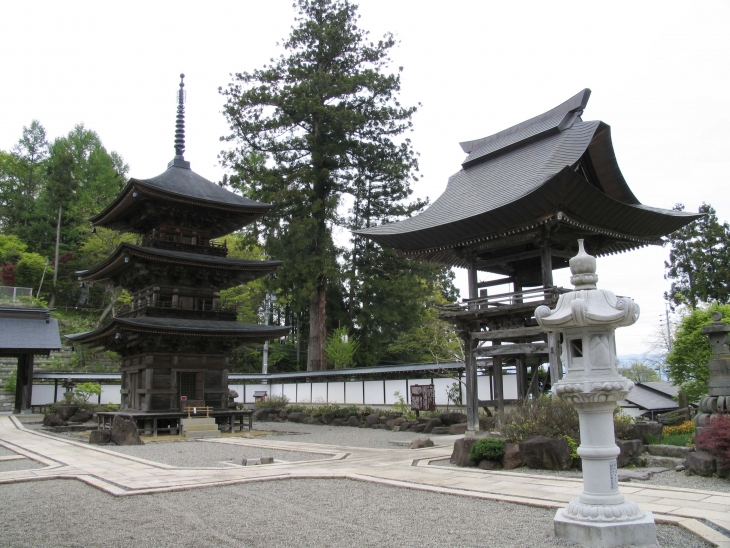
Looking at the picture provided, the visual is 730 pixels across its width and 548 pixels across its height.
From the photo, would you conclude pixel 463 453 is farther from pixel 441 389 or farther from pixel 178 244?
pixel 178 244

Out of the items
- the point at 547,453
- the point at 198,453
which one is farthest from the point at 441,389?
the point at 547,453

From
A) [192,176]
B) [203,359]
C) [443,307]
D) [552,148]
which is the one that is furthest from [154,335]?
[552,148]

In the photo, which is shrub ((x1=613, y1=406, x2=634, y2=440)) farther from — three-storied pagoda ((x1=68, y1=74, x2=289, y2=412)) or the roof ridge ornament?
the roof ridge ornament

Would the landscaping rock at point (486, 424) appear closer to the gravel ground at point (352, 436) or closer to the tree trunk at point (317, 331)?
the gravel ground at point (352, 436)

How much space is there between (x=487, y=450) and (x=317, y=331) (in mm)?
22255

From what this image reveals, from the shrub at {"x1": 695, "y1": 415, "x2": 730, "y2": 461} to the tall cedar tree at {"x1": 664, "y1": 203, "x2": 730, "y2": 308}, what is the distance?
84.3 feet

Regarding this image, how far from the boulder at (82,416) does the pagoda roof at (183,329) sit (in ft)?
14.2

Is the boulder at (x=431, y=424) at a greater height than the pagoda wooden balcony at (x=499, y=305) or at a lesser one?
lesser

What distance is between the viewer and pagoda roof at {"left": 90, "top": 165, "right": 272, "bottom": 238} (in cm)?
2103

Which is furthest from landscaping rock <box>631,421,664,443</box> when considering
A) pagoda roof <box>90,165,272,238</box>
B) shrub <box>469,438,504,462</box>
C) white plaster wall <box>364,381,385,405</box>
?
pagoda roof <box>90,165,272,238</box>

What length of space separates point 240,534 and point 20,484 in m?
5.50

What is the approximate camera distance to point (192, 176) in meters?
24.7

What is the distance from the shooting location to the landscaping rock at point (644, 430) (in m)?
11.9

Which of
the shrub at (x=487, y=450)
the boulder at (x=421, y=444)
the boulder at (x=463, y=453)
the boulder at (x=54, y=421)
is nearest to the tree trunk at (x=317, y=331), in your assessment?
the boulder at (x=54, y=421)
